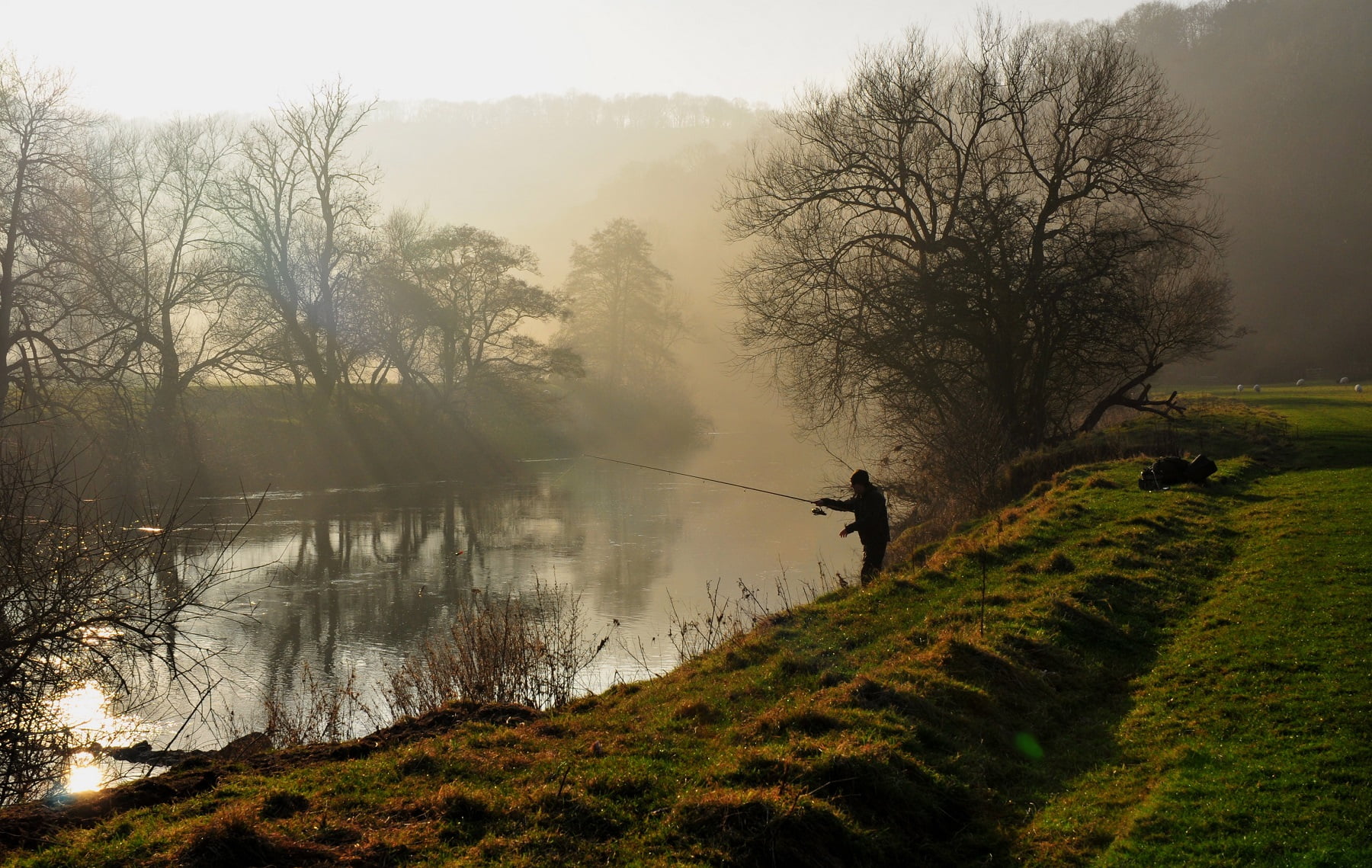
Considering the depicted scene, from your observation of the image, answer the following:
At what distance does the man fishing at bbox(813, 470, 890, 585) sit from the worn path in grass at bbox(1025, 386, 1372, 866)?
3909mm

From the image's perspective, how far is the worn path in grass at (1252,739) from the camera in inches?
179

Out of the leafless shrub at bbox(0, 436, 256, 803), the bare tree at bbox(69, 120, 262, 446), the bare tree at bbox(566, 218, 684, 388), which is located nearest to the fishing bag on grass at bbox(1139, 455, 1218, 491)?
the leafless shrub at bbox(0, 436, 256, 803)

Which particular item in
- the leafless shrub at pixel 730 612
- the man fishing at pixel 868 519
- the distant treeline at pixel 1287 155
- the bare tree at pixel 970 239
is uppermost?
the distant treeline at pixel 1287 155

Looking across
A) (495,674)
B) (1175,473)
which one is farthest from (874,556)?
(1175,473)

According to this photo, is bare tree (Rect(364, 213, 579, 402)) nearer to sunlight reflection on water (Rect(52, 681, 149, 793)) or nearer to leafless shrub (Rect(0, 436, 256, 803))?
sunlight reflection on water (Rect(52, 681, 149, 793))

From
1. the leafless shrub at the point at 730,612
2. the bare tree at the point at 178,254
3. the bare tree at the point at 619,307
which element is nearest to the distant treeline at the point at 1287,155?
the bare tree at the point at 619,307

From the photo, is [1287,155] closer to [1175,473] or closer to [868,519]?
[1175,473]

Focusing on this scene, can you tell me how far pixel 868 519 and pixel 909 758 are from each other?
637 centimetres

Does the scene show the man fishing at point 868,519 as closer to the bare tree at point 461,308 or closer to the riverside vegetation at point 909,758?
the riverside vegetation at point 909,758

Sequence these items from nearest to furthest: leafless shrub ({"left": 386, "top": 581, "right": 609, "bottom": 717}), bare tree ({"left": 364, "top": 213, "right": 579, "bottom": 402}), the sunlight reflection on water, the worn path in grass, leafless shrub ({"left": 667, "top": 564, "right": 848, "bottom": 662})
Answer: the worn path in grass < the sunlight reflection on water < leafless shrub ({"left": 386, "top": 581, "right": 609, "bottom": 717}) < leafless shrub ({"left": 667, "top": 564, "right": 848, "bottom": 662}) < bare tree ({"left": 364, "top": 213, "right": 579, "bottom": 402})

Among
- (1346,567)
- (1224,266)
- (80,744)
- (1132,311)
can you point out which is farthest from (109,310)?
(1224,266)

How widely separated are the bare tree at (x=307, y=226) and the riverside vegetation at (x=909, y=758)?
2926 centimetres

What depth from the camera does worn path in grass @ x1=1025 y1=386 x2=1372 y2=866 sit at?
4.56m

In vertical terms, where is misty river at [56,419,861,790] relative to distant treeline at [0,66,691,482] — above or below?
below
